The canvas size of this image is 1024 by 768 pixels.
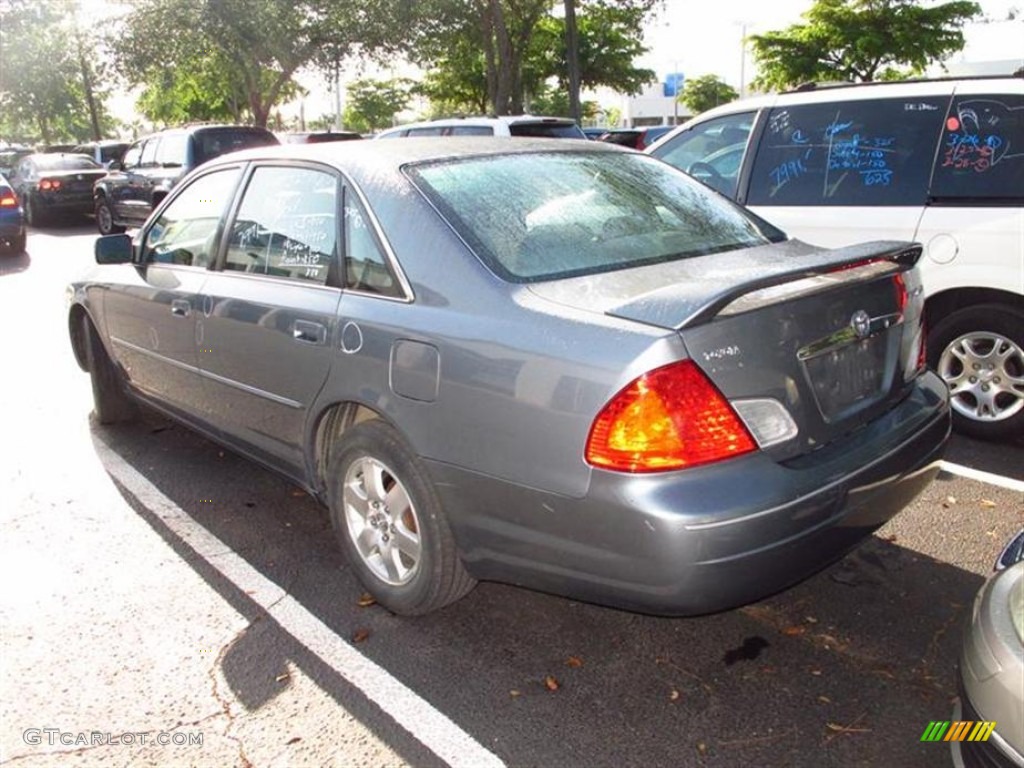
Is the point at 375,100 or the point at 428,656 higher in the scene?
the point at 375,100

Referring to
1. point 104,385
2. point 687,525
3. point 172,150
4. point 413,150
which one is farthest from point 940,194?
point 172,150

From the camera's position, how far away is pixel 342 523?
3355 mm

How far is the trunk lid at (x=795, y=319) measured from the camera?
240 centimetres

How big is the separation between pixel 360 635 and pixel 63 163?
750 inches

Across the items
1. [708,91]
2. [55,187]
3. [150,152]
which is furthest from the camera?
[708,91]

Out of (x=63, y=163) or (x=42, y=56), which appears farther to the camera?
(x=42, y=56)

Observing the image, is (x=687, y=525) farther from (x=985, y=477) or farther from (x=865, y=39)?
(x=865, y=39)

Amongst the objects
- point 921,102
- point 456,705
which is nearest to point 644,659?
point 456,705

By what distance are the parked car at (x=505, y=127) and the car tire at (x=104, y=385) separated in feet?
23.4

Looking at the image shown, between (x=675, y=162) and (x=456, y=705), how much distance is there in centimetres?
437

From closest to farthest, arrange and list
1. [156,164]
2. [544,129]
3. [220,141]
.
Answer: [544,129]
[220,141]
[156,164]

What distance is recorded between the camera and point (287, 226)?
3.61 meters

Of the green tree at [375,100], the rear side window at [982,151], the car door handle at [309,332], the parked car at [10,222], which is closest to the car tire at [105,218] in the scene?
the parked car at [10,222]

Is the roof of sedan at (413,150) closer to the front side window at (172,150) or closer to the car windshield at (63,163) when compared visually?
the front side window at (172,150)
